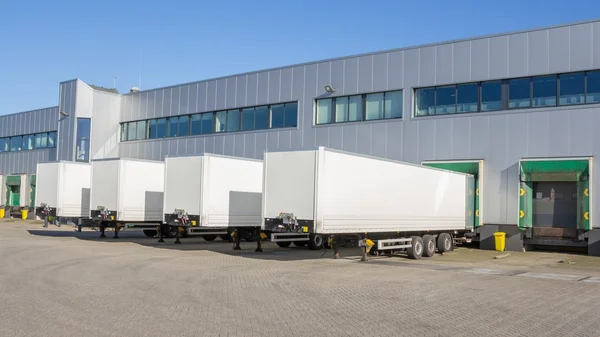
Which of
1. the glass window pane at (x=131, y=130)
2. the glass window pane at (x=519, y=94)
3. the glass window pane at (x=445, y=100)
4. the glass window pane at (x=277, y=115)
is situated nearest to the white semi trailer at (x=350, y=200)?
the glass window pane at (x=445, y=100)

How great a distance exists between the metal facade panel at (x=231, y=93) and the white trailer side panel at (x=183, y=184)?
1273cm

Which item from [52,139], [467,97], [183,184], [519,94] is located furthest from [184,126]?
[519,94]

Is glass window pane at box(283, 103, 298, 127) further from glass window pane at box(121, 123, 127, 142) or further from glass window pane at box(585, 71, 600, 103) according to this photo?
glass window pane at box(121, 123, 127, 142)

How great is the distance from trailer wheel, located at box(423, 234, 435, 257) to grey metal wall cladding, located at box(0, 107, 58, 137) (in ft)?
114

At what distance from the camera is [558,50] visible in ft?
80.7

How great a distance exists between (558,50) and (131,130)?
29725 mm

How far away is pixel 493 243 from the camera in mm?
26000

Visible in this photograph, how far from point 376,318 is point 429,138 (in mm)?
19205

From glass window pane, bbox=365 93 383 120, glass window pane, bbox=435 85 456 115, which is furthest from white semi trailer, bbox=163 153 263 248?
glass window pane, bbox=435 85 456 115

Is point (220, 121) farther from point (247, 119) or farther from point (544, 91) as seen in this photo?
point (544, 91)

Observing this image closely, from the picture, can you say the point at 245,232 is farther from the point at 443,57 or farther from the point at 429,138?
the point at 443,57

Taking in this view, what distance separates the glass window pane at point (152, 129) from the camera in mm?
40969

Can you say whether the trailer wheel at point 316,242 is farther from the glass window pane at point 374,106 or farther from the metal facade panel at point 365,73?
the metal facade panel at point 365,73

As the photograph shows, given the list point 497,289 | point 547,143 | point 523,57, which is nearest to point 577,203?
point 547,143
